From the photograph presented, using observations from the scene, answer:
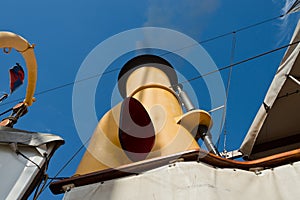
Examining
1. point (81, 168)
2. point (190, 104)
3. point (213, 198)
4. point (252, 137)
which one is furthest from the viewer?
point (190, 104)

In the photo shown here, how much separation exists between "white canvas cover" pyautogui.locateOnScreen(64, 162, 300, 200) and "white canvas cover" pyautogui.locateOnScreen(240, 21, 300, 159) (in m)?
2.39

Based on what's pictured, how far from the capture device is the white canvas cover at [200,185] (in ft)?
6.04

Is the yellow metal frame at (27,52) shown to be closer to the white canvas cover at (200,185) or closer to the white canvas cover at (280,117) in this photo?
→ the white canvas cover at (200,185)

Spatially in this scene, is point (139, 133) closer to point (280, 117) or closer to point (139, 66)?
point (280, 117)

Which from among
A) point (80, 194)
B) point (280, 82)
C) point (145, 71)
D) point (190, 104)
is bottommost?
point (80, 194)

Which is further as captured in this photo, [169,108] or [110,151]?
[169,108]

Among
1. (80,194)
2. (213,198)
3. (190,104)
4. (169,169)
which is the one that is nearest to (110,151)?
(80,194)

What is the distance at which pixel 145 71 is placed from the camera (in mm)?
6570

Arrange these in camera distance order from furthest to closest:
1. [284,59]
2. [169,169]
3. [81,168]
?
[284,59] → [81,168] → [169,169]

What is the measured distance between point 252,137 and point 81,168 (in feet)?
8.38

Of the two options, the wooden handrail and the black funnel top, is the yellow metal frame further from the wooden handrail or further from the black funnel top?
the black funnel top

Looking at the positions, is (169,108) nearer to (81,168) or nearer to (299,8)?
(81,168)

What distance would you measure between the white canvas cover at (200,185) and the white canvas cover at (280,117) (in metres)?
2.39

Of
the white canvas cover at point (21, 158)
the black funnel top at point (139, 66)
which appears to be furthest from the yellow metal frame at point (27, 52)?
the black funnel top at point (139, 66)
